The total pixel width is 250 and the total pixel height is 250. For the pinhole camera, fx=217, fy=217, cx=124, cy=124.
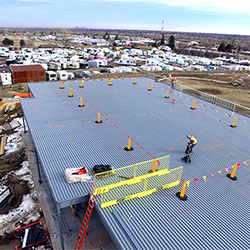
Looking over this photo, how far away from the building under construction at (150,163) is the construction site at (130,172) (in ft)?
0.16

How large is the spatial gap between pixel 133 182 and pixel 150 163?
7.60 ft

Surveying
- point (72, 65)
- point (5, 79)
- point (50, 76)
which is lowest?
point (5, 79)

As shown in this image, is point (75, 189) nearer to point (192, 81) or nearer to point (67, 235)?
point (67, 235)

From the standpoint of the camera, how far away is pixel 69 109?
64.3 ft

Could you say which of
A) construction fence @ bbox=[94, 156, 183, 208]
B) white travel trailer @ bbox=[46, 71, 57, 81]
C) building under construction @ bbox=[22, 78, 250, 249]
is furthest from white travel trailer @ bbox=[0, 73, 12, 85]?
construction fence @ bbox=[94, 156, 183, 208]

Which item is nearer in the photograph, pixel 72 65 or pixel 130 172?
pixel 130 172

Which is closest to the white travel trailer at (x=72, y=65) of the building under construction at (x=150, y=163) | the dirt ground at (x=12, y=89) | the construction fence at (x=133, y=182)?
the dirt ground at (x=12, y=89)

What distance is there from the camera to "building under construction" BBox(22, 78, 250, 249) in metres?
8.54

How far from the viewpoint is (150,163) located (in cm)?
1249

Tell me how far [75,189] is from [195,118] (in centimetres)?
1337

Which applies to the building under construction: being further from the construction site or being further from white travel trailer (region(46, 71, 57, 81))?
white travel trailer (region(46, 71, 57, 81))

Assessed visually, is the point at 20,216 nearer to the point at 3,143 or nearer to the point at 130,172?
the point at 130,172

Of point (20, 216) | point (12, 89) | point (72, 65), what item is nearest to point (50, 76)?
point (12, 89)

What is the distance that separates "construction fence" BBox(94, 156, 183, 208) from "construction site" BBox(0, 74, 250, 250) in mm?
50
